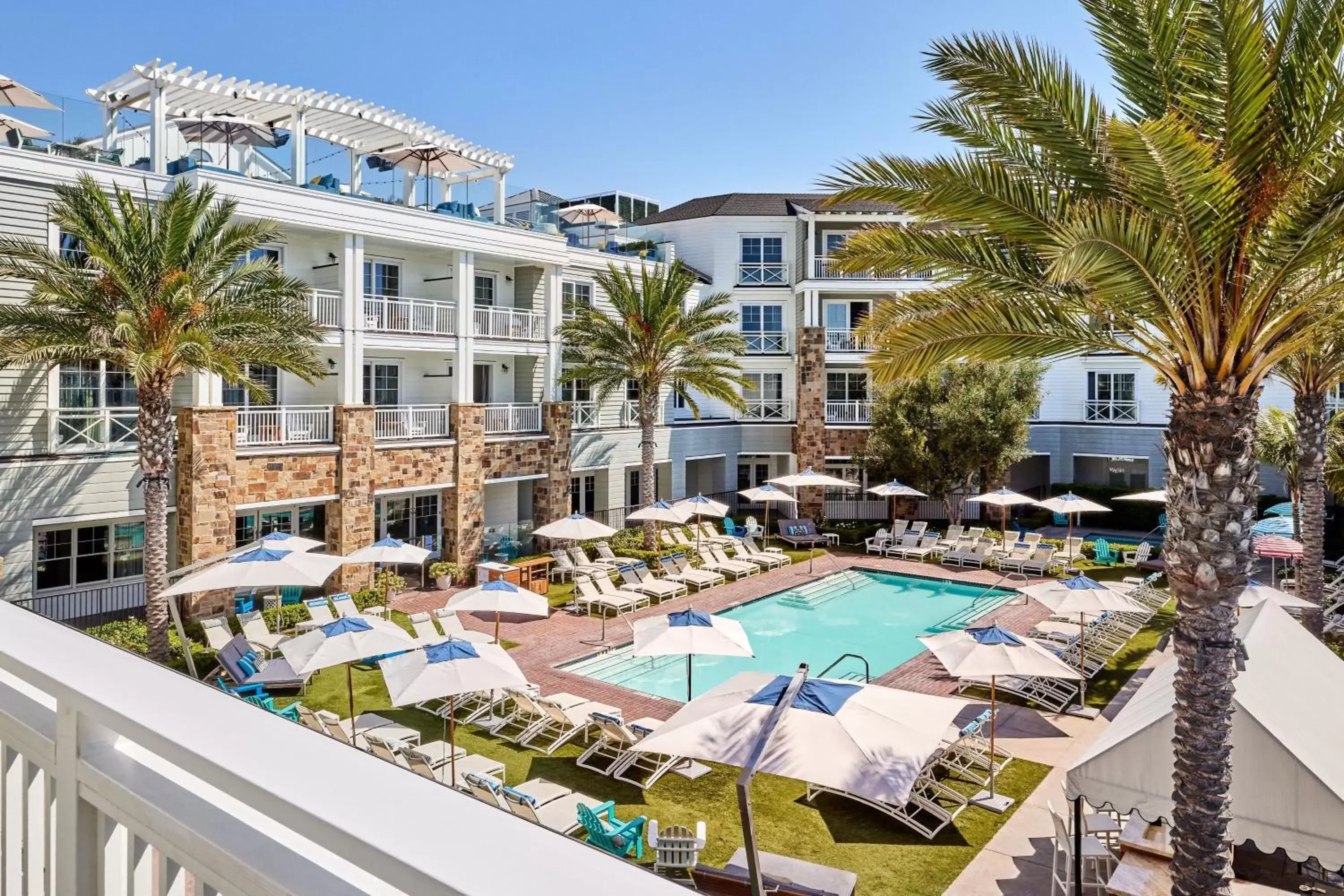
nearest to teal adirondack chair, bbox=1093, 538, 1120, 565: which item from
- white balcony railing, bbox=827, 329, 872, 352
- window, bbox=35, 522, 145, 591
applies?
white balcony railing, bbox=827, 329, 872, 352

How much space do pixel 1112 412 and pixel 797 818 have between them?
3039 centimetres

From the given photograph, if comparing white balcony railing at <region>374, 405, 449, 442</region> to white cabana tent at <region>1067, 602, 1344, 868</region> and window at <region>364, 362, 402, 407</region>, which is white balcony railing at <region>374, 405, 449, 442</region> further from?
white cabana tent at <region>1067, 602, 1344, 868</region>

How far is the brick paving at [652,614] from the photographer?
16.1m

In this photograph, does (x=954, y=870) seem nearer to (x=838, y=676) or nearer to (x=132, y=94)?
(x=838, y=676)

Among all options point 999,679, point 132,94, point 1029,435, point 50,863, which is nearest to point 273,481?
point 132,94

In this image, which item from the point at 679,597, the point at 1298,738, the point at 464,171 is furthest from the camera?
the point at 464,171

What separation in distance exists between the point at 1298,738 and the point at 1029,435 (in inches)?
1221

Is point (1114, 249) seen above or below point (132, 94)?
below

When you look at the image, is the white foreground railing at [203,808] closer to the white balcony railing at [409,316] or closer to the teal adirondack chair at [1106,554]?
the white balcony railing at [409,316]

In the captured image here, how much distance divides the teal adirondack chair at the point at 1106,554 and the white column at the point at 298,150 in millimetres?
24387

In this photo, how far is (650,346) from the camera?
27.0 metres

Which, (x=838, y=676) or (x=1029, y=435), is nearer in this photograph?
(x=838, y=676)

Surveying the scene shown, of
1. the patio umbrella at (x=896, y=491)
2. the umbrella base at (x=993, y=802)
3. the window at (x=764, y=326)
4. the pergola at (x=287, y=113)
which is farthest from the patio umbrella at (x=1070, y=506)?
the pergola at (x=287, y=113)

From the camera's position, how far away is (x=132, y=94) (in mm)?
21797
